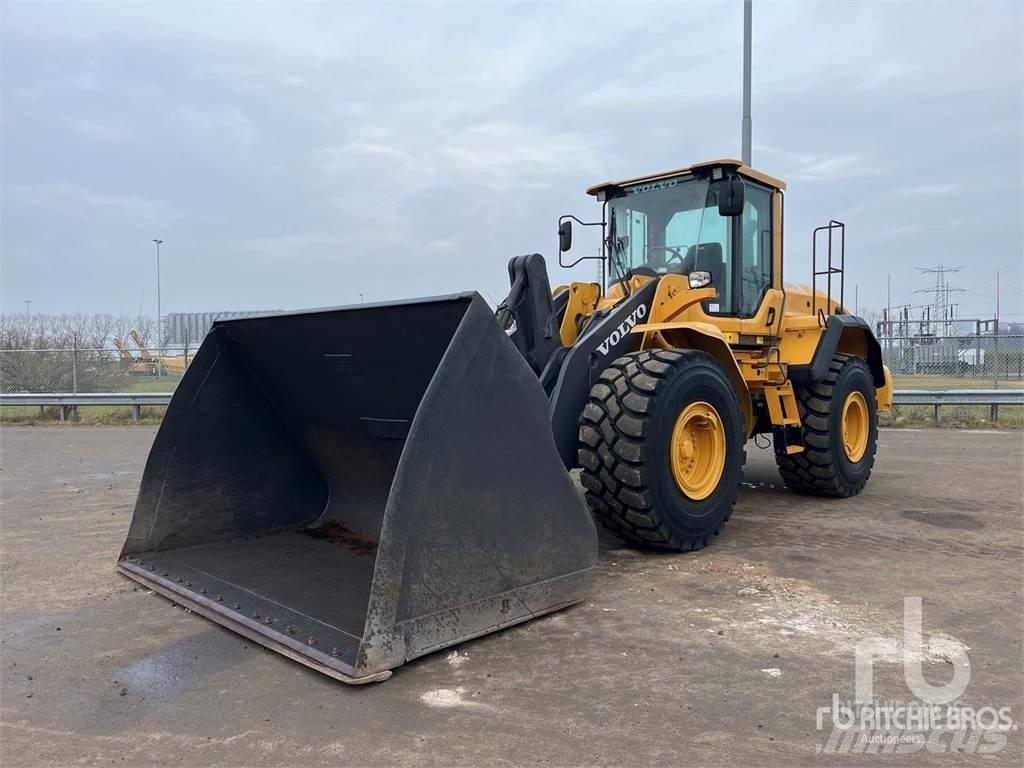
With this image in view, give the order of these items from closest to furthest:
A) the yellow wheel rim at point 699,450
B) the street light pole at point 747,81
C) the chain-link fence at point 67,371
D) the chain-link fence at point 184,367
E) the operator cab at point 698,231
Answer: the yellow wheel rim at point 699,450, the operator cab at point 698,231, the street light pole at point 747,81, the chain-link fence at point 184,367, the chain-link fence at point 67,371

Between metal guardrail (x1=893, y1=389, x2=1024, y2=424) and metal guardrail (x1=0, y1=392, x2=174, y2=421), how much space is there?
45.6 feet

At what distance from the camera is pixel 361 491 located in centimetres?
507

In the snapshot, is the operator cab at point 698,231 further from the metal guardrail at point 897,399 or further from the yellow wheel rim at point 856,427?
the metal guardrail at point 897,399

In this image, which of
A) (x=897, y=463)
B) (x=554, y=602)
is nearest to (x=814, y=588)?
(x=554, y=602)

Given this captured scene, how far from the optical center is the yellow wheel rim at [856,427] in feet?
24.2

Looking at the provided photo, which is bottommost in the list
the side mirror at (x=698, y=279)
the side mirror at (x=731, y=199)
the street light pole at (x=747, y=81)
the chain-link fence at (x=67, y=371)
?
the chain-link fence at (x=67, y=371)

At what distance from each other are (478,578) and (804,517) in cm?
372

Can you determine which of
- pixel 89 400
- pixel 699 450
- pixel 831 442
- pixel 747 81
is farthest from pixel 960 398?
pixel 89 400

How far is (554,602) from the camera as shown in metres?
3.81

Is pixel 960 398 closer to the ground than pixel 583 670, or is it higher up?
higher up

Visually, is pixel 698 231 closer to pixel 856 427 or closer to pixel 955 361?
pixel 856 427

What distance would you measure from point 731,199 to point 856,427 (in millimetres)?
3239

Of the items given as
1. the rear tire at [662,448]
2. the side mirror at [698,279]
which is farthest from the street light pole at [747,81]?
the rear tire at [662,448]

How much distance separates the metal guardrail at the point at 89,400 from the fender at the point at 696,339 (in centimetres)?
1255
